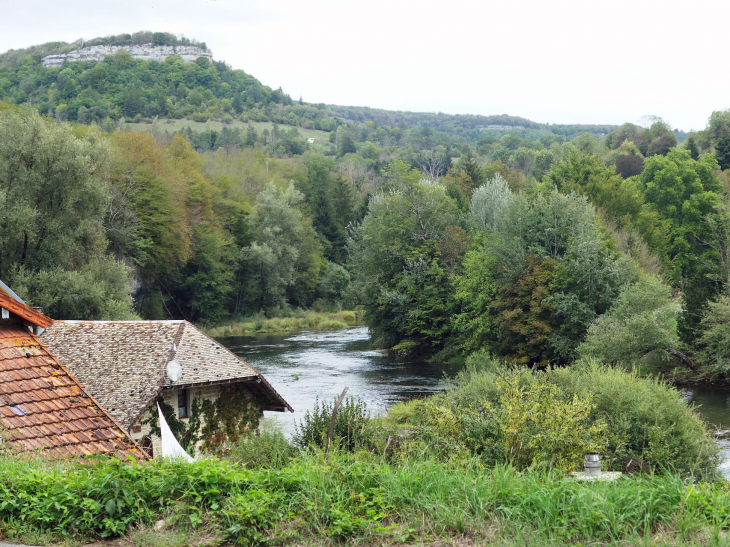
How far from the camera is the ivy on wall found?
1778 centimetres

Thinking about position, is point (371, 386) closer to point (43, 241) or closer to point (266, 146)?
point (43, 241)

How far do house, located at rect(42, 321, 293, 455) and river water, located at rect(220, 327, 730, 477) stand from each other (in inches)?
155

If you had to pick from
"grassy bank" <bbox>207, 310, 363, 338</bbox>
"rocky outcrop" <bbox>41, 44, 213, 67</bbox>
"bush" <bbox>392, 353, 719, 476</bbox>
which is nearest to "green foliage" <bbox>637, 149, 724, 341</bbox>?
"grassy bank" <bbox>207, 310, 363, 338</bbox>

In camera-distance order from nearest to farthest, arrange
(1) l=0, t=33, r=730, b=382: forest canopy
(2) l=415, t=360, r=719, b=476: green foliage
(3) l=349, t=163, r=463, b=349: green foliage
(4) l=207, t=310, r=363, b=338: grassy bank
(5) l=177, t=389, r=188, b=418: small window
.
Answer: (2) l=415, t=360, r=719, b=476: green foliage < (5) l=177, t=389, r=188, b=418: small window < (1) l=0, t=33, r=730, b=382: forest canopy < (3) l=349, t=163, r=463, b=349: green foliage < (4) l=207, t=310, r=363, b=338: grassy bank

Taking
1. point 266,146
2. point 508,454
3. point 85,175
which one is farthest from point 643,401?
point 266,146

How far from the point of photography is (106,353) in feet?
60.5

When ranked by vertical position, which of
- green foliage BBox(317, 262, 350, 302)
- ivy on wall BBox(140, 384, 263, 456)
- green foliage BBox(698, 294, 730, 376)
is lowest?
green foliage BBox(317, 262, 350, 302)

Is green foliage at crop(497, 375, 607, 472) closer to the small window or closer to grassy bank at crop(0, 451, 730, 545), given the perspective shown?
grassy bank at crop(0, 451, 730, 545)

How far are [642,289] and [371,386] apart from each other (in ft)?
50.0

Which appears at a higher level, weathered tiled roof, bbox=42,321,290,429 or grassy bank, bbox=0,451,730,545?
grassy bank, bbox=0,451,730,545

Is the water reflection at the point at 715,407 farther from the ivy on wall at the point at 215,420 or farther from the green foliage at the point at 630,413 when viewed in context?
the ivy on wall at the point at 215,420

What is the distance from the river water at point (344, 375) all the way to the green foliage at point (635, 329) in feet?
9.57

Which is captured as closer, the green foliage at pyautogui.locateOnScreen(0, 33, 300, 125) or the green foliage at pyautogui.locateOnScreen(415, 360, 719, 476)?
the green foliage at pyautogui.locateOnScreen(415, 360, 719, 476)

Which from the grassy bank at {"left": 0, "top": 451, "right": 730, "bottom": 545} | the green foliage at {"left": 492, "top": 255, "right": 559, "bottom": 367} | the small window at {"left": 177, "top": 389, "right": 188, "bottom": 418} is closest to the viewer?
the grassy bank at {"left": 0, "top": 451, "right": 730, "bottom": 545}
